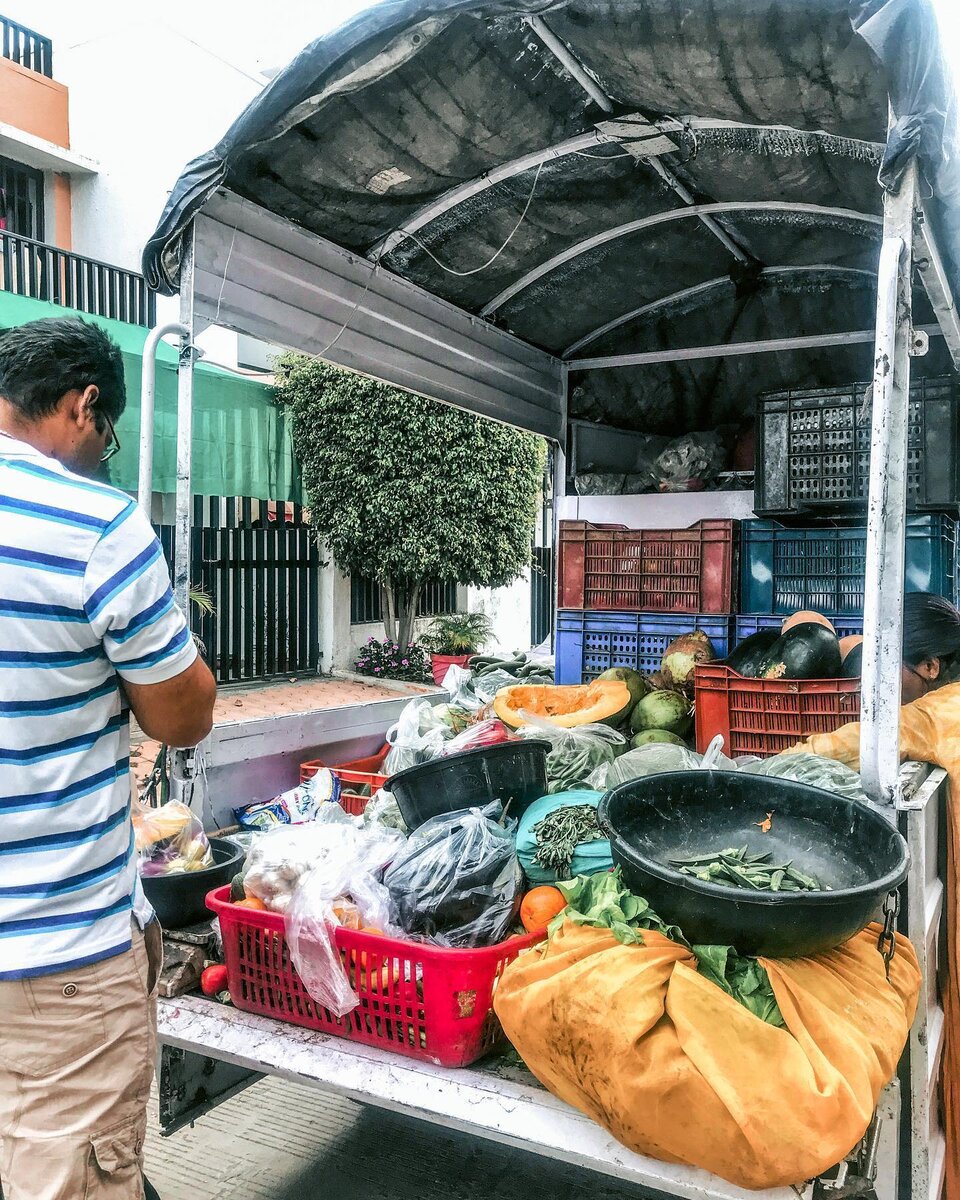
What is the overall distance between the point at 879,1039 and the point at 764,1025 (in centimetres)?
29

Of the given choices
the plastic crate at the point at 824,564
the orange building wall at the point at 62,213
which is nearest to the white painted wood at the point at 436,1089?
the plastic crate at the point at 824,564

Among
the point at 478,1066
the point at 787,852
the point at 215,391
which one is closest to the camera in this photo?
the point at 478,1066

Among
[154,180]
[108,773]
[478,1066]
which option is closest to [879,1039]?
[478,1066]

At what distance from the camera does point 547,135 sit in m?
3.28

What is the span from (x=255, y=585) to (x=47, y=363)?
10.1 metres

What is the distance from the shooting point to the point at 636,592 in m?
4.54

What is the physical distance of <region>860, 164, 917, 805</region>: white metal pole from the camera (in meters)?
2.18

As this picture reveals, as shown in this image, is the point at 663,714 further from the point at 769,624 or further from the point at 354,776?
the point at 354,776

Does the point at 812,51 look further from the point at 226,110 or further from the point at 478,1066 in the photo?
the point at 226,110

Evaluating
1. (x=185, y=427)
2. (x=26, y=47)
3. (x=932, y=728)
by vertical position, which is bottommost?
(x=932, y=728)

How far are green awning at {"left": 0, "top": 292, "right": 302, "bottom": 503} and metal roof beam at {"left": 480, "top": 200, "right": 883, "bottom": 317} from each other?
5.02m

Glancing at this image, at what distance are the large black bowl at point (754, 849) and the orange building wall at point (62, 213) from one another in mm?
14168

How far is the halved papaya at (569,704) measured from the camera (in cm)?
402

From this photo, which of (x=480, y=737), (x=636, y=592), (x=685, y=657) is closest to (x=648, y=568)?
(x=636, y=592)
